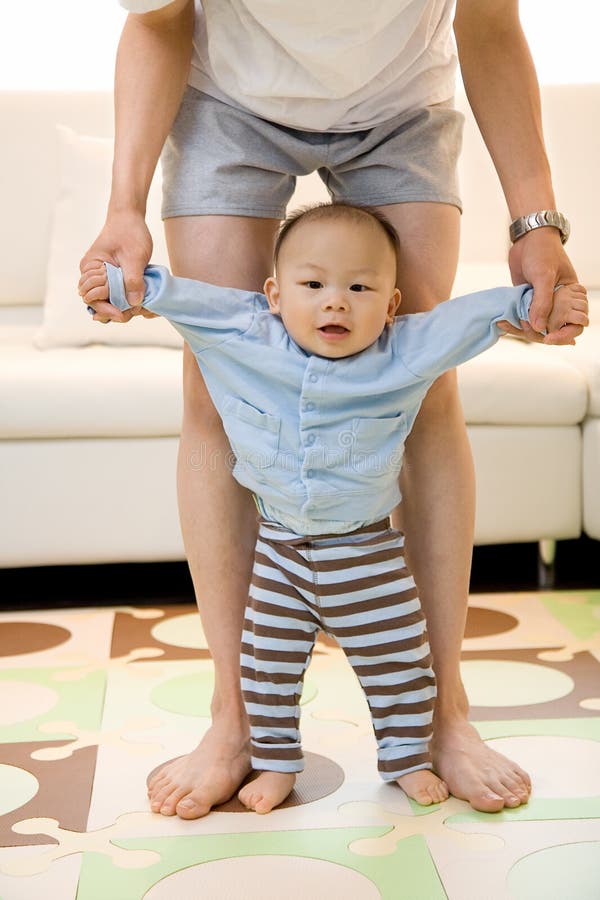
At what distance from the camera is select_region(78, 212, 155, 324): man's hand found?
3.75ft

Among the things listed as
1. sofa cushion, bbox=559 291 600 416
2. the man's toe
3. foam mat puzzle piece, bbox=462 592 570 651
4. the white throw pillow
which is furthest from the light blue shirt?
the white throw pillow

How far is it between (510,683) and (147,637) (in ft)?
2.03

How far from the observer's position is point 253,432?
1.23 meters

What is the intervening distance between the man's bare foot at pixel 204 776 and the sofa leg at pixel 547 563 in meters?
0.99

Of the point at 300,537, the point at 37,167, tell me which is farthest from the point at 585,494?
the point at 37,167

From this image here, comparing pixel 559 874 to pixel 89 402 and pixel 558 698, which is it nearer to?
pixel 558 698

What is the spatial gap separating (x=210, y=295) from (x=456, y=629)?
1.60 feet

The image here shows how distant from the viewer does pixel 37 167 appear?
8.41 ft

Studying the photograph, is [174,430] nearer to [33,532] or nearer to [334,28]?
[33,532]

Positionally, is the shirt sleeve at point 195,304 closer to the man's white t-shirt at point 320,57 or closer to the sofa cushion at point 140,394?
the man's white t-shirt at point 320,57

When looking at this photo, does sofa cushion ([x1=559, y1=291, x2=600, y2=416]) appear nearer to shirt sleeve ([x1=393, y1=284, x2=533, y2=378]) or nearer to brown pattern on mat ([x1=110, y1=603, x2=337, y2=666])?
brown pattern on mat ([x1=110, y1=603, x2=337, y2=666])

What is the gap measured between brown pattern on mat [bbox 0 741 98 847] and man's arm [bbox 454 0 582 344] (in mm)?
769

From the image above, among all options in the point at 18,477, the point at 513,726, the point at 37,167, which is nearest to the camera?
the point at 513,726

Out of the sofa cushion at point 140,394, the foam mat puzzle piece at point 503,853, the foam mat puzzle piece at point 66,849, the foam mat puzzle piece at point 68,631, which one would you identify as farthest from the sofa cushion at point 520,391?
the foam mat puzzle piece at point 66,849
